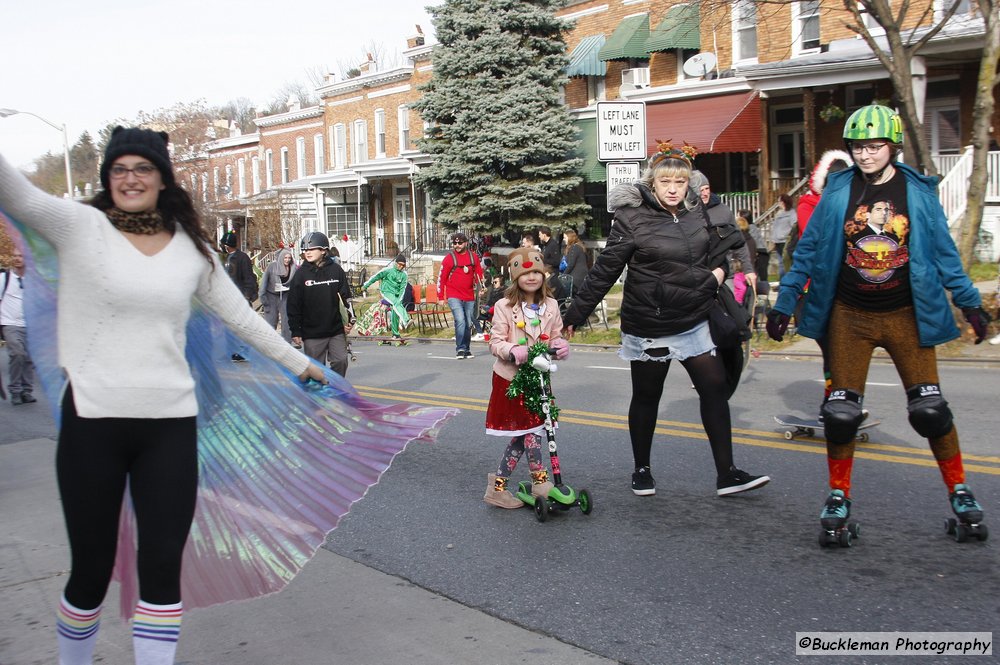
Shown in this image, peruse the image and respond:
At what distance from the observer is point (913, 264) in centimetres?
478

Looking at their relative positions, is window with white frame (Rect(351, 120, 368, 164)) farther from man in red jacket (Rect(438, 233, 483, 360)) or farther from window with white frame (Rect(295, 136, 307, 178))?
man in red jacket (Rect(438, 233, 483, 360))

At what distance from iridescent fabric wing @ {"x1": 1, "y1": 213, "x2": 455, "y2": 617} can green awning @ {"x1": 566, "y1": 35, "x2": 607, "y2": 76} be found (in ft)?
85.2

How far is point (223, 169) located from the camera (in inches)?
2210

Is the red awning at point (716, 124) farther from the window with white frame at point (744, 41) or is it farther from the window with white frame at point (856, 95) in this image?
the window with white frame at point (856, 95)

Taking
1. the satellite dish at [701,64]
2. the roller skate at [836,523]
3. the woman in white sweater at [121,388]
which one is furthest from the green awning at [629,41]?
the woman in white sweater at [121,388]

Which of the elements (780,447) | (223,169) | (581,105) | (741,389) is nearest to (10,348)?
(741,389)

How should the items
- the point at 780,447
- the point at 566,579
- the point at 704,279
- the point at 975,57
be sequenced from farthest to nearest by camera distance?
the point at 975,57 < the point at 780,447 < the point at 704,279 < the point at 566,579

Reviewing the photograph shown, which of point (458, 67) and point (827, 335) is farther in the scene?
point (458, 67)

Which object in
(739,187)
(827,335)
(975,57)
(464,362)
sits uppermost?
(975,57)

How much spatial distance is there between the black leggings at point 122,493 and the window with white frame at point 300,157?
157 ft

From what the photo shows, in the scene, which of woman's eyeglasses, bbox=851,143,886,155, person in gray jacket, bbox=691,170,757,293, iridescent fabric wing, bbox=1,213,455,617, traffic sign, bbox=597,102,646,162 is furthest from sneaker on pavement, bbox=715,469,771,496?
traffic sign, bbox=597,102,646,162

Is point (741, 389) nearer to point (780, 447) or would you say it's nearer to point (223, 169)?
point (780, 447)

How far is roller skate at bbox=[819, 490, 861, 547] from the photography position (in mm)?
4977

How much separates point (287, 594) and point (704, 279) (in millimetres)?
2968
